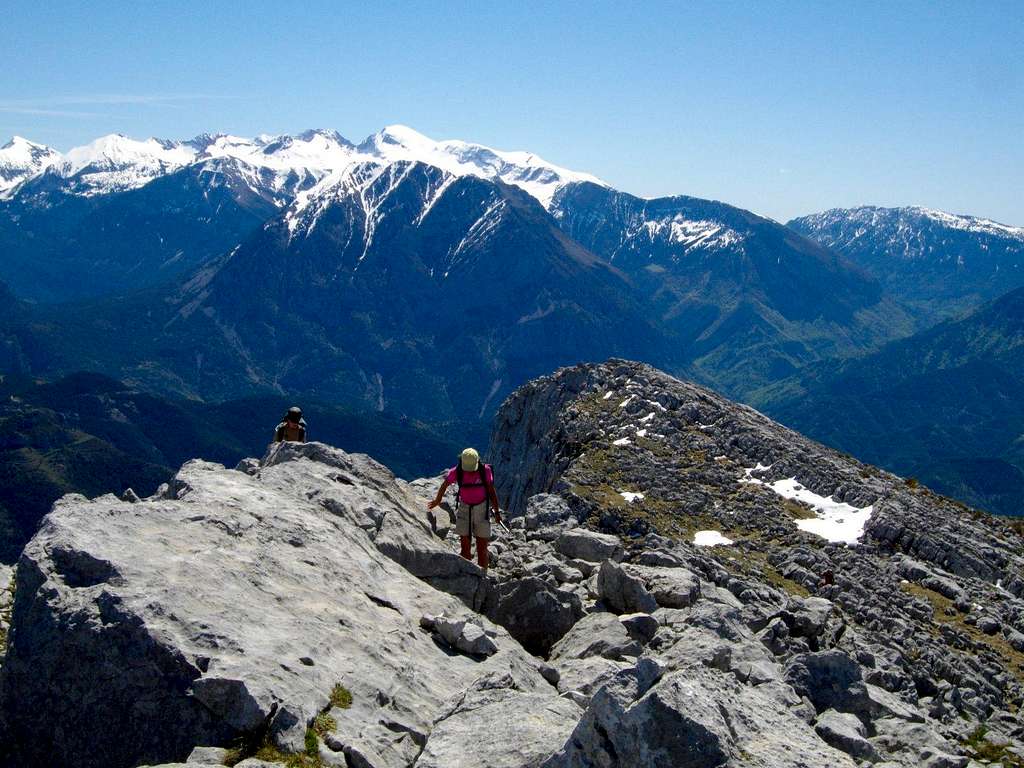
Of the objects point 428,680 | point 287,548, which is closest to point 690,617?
point 428,680

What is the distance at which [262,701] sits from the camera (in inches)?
706

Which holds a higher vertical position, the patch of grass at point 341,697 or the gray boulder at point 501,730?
the gray boulder at point 501,730

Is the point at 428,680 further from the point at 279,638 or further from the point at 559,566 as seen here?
the point at 559,566

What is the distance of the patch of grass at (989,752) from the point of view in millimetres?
34625

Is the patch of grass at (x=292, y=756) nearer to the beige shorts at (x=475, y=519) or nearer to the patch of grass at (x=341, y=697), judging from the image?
the patch of grass at (x=341, y=697)

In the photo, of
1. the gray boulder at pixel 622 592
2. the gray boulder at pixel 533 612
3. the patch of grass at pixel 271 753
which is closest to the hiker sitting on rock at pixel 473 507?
the gray boulder at pixel 533 612

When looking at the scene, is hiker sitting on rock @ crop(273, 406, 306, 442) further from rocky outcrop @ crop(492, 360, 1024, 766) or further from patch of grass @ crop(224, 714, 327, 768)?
patch of grass @ crop(224, 714, 327, 768)

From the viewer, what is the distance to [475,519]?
3409 cm

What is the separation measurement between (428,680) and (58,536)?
952cm

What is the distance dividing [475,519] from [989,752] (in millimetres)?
21726

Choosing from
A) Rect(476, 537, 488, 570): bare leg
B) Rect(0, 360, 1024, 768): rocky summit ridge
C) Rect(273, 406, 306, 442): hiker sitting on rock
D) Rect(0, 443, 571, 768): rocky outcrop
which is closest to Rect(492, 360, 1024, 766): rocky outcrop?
Rect(0, 360, 1024, 768): rocky summit ridge

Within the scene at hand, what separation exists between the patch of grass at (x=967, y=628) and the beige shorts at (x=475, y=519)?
115 ft

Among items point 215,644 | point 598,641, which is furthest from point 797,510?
point 215,644

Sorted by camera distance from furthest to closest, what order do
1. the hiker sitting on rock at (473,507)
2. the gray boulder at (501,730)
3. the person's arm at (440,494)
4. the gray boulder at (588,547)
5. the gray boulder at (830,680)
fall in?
the gray boulder at (588,547) → the person's arm at (440,494) → the hiker sitting on rock at (473,507) → the gray boulder at (830,680) → the gray boulder at (501,730)
